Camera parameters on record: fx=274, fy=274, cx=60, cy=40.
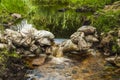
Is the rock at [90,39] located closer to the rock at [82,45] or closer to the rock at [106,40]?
the rock at [106,40]

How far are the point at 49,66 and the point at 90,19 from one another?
4.83m

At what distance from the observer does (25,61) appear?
28.3 ft

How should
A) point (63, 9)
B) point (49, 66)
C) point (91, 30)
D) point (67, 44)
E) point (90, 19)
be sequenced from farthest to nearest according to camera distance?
1. point (63, 9)
2. point (90, 19)
3. point (91, 30)
4. point (67, 44)
5. point (49, 66)

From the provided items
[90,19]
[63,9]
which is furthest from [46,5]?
[90,19]

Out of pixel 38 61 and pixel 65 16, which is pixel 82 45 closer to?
pixel 38 61

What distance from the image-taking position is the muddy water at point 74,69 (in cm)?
802

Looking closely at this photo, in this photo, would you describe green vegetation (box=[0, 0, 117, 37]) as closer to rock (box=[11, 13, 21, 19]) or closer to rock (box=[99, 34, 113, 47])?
rock (box=[11, 13, 21, 19])

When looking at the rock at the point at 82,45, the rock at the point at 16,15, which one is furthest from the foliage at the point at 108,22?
the rock at the point at 16,15

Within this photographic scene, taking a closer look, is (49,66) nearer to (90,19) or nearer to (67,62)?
(67,62)

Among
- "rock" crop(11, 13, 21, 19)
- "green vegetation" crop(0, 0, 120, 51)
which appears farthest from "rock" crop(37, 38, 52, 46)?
"rock" crop(11, 13, 21, 19)

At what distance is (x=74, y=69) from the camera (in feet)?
28.1

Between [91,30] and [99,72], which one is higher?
[91,30]

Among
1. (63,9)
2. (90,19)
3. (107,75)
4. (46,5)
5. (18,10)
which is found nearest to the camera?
(107,75)

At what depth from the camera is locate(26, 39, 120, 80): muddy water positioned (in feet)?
26.3
